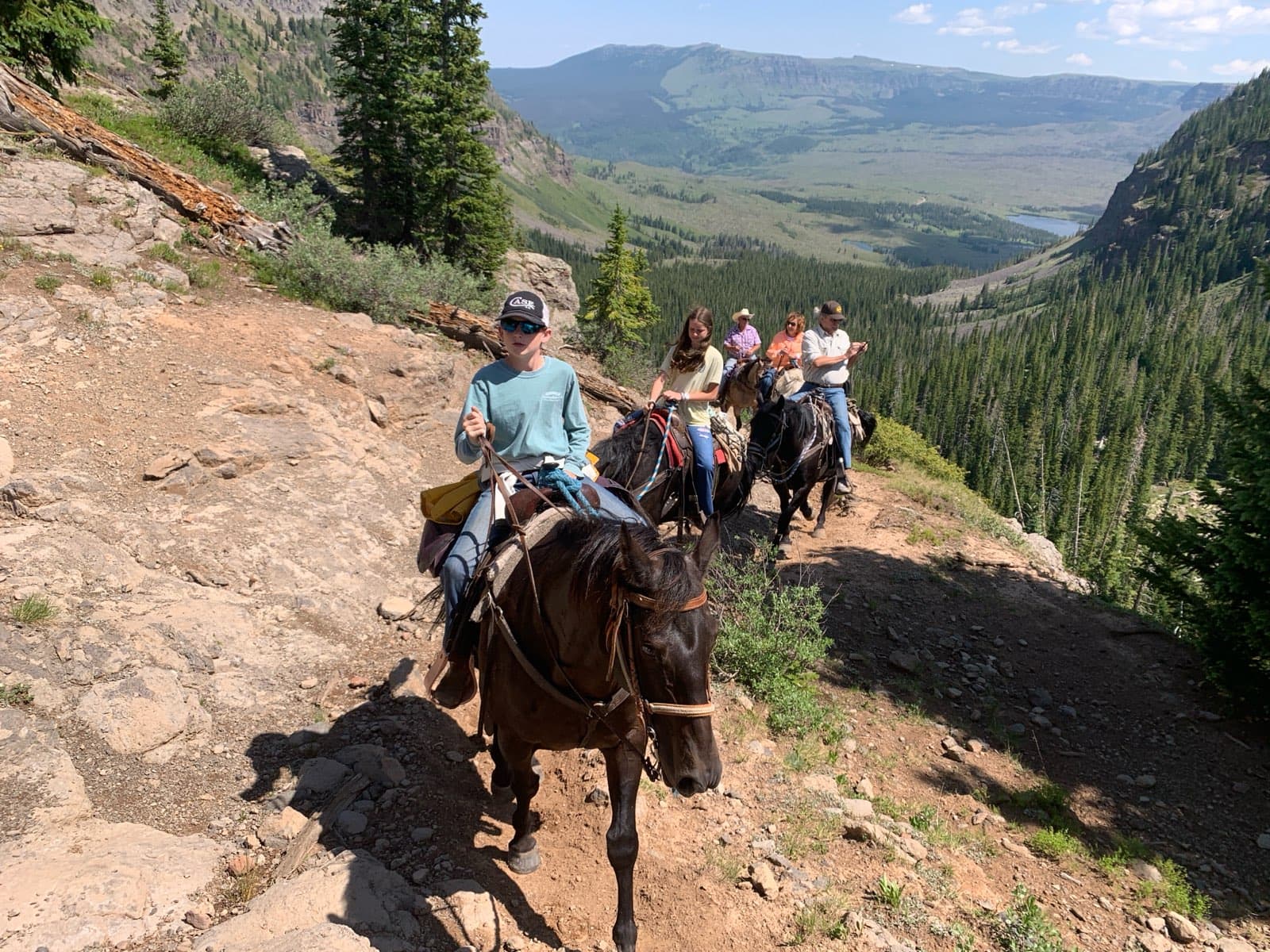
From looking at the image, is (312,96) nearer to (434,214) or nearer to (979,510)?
(434,214)

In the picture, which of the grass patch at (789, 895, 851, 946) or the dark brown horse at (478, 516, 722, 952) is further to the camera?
the grass patch at (789, 895, 851, 946)

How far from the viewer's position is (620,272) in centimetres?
3341

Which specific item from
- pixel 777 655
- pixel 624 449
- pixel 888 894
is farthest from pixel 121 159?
pixel 888 894

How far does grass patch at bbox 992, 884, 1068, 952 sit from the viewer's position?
4402mm

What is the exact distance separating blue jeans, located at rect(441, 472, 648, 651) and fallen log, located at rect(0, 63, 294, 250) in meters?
10.7

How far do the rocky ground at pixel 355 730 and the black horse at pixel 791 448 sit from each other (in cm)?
144

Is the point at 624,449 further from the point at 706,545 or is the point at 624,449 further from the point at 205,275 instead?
the point at 205,275

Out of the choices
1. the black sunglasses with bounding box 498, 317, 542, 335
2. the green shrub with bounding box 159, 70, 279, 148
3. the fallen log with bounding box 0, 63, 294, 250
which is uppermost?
the green shrub with bounding box 159, 70, 279, 148

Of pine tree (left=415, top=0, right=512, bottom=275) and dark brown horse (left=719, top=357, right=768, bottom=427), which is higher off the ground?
pine tree (left=415, top=0, right=512, bottom=275)

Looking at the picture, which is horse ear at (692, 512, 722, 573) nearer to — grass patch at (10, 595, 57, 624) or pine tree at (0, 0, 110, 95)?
grass patch at (10, 595, 57, 624)

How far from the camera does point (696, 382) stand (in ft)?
28.0

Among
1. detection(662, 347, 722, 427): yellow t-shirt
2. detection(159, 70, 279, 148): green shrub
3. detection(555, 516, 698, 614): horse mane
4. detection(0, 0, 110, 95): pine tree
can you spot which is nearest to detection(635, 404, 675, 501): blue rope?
detection(662, 347, 722, 427): yellow t-shirt

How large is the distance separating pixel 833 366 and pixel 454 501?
773 cm

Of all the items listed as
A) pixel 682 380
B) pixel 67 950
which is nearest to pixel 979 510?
pixel 682 380
